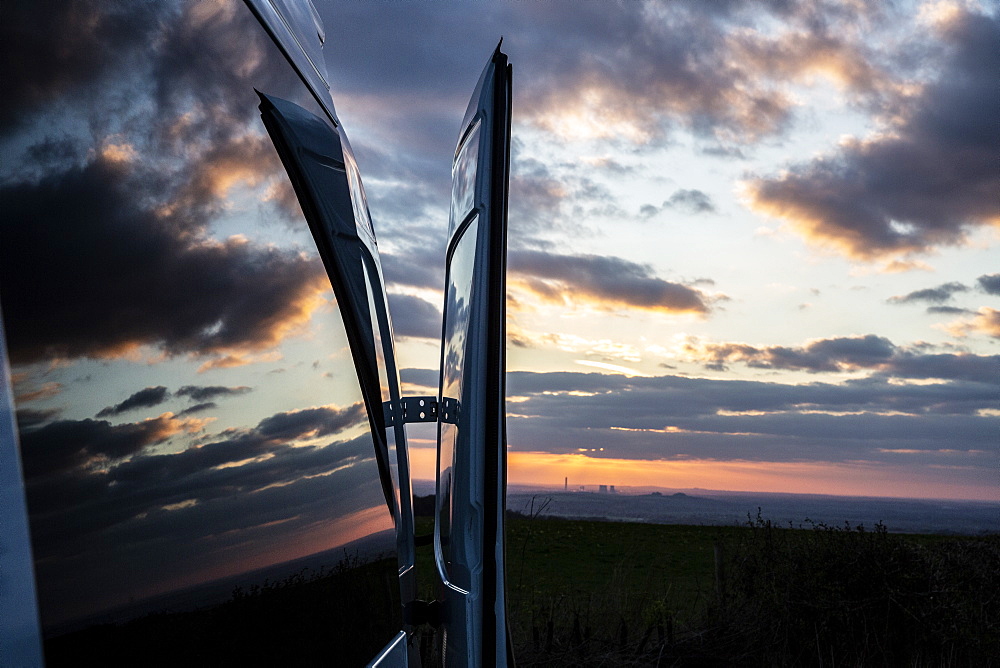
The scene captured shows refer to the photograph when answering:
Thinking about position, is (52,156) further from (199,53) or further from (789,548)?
(789,548)

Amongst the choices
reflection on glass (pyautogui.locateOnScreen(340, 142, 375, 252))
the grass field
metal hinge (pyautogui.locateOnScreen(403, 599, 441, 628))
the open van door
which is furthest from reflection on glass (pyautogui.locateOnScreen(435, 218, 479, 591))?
the grass field

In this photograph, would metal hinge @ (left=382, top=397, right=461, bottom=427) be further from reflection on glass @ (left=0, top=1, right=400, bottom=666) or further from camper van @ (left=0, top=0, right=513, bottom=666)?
reflection on glass @ (left=0, top=1, right=400, bottom=666)

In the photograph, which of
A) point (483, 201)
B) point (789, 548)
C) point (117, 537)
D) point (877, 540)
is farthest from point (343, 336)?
point (877, 540)

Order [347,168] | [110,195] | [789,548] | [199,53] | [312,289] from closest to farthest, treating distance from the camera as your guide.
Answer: [110,195] < [199,53] < [312,289] < [347,168] < [789,548]

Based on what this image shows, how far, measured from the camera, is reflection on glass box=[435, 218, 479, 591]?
1626mm

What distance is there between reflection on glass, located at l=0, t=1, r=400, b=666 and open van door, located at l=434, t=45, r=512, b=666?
0.81ft

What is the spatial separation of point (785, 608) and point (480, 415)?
486 cm

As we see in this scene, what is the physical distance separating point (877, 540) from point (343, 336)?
562cm

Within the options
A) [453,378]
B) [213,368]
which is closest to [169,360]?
[213,368]

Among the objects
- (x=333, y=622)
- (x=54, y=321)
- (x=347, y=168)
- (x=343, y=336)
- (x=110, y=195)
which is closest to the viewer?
(x=54, y=321)

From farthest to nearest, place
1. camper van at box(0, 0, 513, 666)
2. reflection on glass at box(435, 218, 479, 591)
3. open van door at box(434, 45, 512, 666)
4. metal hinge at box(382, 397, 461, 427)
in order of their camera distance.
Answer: metal hinge at box(382, 397, 461, 427), reflection on glass at box(435, 218, 479, 591), open van door at box(434, 45, 512, 666), camper van at box(0, 0, 513, 666)

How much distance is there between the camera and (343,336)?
154cm

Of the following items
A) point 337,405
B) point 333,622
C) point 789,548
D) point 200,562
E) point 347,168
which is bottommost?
point 789,548

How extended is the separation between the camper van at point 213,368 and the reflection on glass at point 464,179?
21 mm
